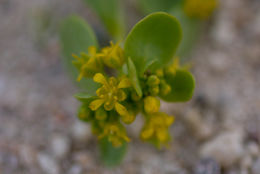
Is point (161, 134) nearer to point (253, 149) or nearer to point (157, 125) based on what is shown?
point (157, 125)

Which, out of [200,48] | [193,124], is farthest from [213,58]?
[193,124]

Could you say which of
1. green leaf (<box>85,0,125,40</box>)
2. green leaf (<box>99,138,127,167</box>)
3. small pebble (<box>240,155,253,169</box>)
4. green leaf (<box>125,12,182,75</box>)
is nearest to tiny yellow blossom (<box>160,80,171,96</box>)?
green leaf (<box>125,12,182,75</box>)

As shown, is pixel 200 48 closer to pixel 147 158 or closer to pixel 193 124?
pixel 193 124

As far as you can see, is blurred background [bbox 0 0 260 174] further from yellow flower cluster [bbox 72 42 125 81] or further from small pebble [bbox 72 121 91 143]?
yellow flower cluster [bbox 72 42 125 81]

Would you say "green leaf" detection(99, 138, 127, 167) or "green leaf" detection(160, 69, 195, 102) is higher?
"green leaf" detection(160, 69, 195, 102)

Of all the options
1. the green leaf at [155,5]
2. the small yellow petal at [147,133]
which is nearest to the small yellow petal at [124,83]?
the small yellow petal at [147,133]
